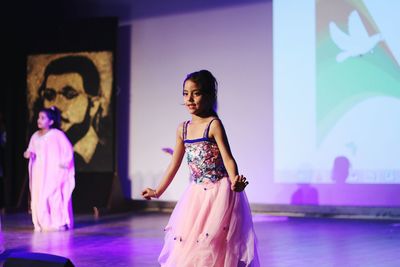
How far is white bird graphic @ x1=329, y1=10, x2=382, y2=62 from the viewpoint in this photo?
7.95m

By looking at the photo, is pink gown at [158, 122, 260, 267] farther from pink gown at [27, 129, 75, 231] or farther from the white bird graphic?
the white bird graphic

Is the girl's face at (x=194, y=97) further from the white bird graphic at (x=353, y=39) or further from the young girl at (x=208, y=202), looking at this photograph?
the white bird graphic at (x=353, y=39)

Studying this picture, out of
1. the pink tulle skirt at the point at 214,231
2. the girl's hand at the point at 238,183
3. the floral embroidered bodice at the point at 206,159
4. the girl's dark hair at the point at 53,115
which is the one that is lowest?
the pink tulle skirt at the point at 214,231

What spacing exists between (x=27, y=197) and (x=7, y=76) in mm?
1899

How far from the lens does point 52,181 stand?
7578mm

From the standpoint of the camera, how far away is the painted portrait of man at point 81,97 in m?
9.83

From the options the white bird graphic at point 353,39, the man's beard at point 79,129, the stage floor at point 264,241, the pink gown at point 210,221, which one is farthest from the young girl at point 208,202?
the man's beard at point 79,129

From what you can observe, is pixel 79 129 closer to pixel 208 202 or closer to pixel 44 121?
pixel 44 121

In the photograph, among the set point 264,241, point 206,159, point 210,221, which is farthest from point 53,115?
point 210,221

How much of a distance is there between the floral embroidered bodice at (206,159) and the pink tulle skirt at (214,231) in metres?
0.05

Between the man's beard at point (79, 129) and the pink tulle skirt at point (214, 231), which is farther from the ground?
the man's beard at point (79, 129)

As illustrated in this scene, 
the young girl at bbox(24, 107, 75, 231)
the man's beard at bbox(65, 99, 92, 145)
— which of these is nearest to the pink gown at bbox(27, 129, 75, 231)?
the young girl at bbox(24, 107, 75, 231)

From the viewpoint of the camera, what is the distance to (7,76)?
10.6 m

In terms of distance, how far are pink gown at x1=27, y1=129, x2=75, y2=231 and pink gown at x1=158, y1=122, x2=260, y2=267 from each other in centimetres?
388
